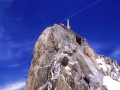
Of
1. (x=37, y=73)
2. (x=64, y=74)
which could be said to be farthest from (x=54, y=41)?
(x=64, y=74)

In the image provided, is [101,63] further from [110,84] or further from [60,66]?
[60,66]

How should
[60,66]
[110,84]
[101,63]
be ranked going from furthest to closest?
[101,63] < [110,84] < [60,66]

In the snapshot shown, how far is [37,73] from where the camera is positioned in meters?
41.1

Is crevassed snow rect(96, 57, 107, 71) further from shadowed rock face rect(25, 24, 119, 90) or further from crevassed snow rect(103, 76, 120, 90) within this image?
crevassed snow rect(103, 76, 120, 90)

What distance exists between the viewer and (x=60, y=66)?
3741 centimetres

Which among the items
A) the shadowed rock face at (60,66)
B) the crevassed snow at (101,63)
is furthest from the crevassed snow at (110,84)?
the crevassed snow at (101,63)

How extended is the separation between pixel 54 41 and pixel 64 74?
1293 cm

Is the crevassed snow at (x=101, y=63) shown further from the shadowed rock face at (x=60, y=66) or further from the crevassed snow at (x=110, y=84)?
the crevassed snow at (x=110, y=84)

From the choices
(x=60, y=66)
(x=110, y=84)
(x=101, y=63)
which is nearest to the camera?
(x=60, y=66)

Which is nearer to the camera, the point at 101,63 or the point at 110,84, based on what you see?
the point at 110,84

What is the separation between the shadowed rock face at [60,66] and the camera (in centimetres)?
3556

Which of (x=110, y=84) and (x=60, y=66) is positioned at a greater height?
(x=60, y=66)

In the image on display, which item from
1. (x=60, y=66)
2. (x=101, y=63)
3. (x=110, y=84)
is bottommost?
(x=110, y=84)

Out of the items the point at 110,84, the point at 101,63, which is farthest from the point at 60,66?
the point at 101,63
